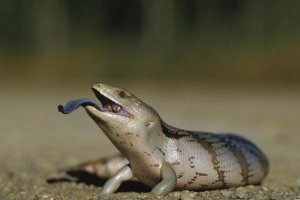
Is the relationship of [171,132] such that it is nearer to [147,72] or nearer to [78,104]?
[78,104]

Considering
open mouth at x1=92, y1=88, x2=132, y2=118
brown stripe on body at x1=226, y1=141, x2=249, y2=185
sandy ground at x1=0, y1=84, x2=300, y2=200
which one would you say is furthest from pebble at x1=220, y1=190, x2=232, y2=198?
open mouth at x1=92, y1=88, x2=132, y2=118

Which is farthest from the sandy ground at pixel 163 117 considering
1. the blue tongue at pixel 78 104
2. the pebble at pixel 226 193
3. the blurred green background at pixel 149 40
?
the blurred green background at pixel 149 40

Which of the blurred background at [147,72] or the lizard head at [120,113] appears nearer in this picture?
the lizard head at [120,113]

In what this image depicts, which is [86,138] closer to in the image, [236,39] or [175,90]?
[175,90]

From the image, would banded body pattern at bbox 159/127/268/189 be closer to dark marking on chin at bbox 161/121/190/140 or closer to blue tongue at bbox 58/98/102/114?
dark marking on chin at bbox 161/121/190/140

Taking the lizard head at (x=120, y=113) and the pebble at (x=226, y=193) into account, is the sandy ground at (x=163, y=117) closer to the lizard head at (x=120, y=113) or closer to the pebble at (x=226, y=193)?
the pebble at (x=226, y=193)

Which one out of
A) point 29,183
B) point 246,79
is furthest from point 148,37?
point 29,183

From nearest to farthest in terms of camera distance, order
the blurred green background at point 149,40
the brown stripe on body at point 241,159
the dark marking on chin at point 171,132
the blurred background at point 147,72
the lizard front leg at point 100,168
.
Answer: the dark marking on chin at point 171,132 → the brown stripe on body at point 241,159 → the lizard front leg at point 100,168 → the blurred background at point 147,72 → the blurred green background at point 149,40

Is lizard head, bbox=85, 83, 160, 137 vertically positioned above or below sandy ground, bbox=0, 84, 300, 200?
above
